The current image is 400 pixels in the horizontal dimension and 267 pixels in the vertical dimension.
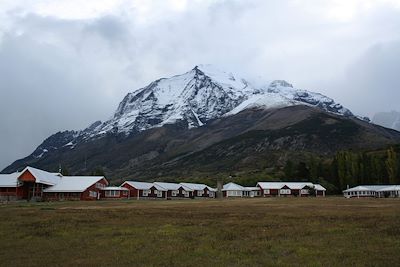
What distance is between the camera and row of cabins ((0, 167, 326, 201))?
4321 inches

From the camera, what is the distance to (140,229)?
97.7 feet

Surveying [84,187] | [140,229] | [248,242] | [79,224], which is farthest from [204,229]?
[84,187]

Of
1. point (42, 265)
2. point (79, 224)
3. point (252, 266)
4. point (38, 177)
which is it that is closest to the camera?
point (252, 266)

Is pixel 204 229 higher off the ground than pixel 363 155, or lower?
lower

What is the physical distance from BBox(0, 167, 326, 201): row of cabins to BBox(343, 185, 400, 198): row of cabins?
14.4 m

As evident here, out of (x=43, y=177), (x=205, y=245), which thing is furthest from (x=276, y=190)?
(x=205, y=245)

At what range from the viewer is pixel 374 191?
135500 mm

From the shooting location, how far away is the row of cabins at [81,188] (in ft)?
360

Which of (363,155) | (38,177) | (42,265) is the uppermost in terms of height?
(363,155)

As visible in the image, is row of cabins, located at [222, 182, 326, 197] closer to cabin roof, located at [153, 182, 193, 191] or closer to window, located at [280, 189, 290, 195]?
window, located at [280, 189, 290, 195]

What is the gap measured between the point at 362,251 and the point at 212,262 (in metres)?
6.52

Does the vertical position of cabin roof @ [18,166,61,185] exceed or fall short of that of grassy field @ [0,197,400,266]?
it exceeds it

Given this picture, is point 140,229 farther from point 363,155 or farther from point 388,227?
point 363,155

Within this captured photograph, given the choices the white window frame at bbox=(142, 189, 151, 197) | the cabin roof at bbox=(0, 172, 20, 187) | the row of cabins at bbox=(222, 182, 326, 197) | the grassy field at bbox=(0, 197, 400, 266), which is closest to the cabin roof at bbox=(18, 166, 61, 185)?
the cabin roof at bbox=(0, 172, 20, 187)
